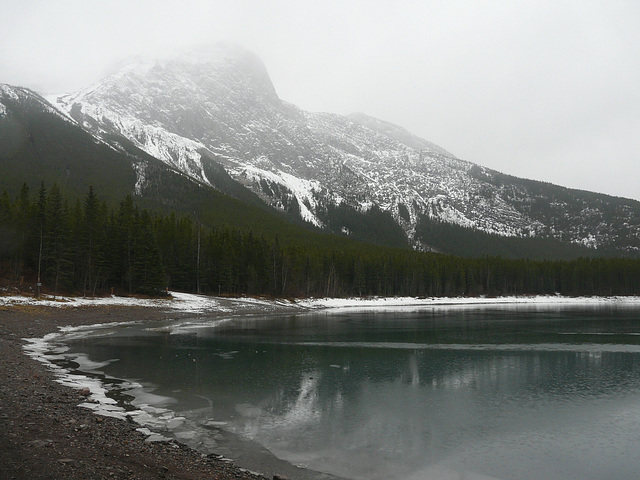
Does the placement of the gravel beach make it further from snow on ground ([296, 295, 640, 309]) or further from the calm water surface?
snow on ground ([296, 295, 640, 309])

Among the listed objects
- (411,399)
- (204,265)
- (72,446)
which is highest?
(204,265)

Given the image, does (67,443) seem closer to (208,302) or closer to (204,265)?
(208,302)

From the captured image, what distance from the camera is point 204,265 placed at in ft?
341

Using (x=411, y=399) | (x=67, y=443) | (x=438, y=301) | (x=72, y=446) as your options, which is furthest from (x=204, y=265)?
(x=72, y=446)

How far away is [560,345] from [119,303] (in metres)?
58.3

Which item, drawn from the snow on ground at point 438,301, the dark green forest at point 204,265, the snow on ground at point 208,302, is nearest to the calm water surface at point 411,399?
the snow on ground at point 208,302

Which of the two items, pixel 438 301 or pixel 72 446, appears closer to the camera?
pixel 72 446

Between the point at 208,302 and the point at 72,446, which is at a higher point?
the point at 72,446

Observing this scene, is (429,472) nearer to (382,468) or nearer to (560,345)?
(382,468)

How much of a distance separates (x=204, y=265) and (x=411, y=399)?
291 ft

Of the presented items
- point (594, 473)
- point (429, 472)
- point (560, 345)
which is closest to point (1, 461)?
point (429, 472)

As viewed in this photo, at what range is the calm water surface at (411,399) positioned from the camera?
13.6 m

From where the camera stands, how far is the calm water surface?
1362 centimetres

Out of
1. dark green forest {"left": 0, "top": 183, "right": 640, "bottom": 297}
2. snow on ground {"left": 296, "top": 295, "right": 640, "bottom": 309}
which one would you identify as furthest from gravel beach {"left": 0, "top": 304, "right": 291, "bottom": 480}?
snow on ground {"left": 296, "top": 295, "right": 640, "bottom": 309}
